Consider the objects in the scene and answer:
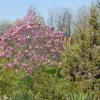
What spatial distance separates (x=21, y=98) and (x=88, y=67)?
11.1 ft

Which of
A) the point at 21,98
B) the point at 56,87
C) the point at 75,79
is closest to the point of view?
the point at 21,98

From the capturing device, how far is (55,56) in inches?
512

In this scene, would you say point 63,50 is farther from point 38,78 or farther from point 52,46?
point 38,78

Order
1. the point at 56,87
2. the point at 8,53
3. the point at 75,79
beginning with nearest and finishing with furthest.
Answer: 1. the point at 56,87
2. the point at 8,53
3. the point at 75,79

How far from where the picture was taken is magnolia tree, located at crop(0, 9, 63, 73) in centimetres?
1174

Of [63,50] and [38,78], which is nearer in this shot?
[38,78]

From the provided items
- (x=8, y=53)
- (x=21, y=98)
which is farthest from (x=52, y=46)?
(x=21, y=98)

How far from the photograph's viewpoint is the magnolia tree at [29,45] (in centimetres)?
1174

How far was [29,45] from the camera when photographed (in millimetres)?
11930

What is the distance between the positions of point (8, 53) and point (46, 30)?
1343 millimetres

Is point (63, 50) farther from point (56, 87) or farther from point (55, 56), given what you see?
point (56, 87)

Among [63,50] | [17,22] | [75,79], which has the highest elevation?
[17,22]

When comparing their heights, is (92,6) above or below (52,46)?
above

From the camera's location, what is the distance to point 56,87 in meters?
10.6
